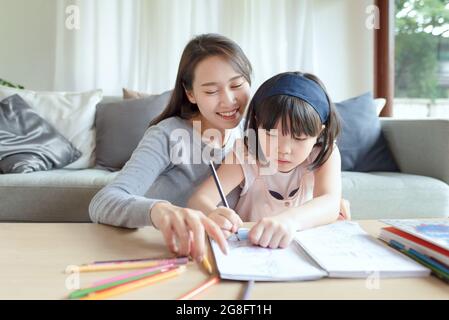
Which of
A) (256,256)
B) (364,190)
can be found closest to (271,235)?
(256,256)

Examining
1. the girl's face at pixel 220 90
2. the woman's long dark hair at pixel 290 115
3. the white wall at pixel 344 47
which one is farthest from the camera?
the white wall at pixel 344 47

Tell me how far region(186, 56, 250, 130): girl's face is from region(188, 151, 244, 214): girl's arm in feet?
0.33

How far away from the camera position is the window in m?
2.62

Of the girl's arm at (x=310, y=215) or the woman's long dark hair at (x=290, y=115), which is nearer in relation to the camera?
the girl's arm at (x=310, y=215)

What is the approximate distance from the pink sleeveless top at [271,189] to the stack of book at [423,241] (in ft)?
0.92

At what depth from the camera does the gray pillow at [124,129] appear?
194 centimetres

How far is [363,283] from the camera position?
484 mm

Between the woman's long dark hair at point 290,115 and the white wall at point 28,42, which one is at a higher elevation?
the white wall at point 28,42

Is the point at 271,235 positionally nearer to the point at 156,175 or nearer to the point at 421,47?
the point at 156,175

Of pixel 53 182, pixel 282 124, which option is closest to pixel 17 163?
pixel 53 182

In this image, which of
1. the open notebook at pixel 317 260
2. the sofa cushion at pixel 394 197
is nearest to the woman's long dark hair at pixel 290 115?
the open notebook at pixel 317 260

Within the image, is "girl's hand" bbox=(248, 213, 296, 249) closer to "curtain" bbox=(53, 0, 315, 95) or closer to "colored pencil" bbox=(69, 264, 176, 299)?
"colored pencil" bbox=(69, 264, 176, 299)

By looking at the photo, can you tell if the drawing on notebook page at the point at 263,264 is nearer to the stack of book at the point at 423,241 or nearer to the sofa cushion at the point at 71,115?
the stack of book at the point at 423,241

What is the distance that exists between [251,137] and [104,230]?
40 centimetres
